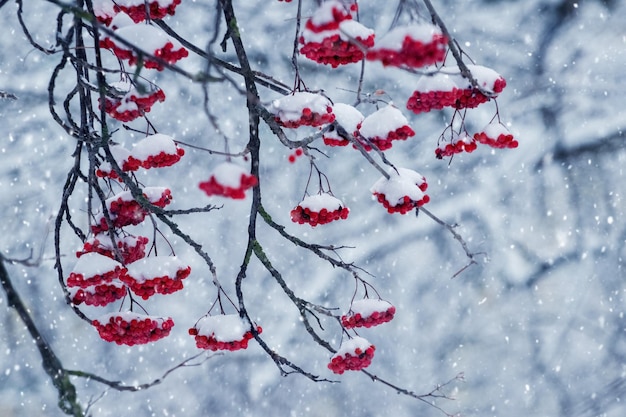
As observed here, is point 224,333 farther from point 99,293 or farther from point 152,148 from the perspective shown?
point 152,148

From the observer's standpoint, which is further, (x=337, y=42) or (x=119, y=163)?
(x=119, y=163)

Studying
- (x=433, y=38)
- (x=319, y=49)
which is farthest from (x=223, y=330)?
(x=433, y=38)

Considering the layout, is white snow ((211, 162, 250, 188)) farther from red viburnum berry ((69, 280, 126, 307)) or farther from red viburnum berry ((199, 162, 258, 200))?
red viburnum berry ((69, 280, 126, 307))

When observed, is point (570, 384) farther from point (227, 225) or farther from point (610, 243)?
point (227, 225)

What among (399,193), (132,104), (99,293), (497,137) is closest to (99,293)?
(99,293)

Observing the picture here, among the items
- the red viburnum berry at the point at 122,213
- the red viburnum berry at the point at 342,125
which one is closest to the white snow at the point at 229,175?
the red viburnum berry at the point at 342,125

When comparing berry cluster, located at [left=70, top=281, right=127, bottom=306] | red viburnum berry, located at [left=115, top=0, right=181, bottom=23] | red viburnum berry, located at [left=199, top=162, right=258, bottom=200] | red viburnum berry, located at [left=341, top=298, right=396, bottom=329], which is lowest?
red viburnum berry, located at [left=199, top=162, right=258, bottom=200]

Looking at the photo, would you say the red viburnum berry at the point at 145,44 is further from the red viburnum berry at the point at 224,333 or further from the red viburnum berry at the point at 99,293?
the red viburnum berry at the point at 224,333

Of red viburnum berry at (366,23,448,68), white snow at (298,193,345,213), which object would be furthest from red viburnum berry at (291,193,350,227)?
red viburnum berry at (366,23,448,68)
